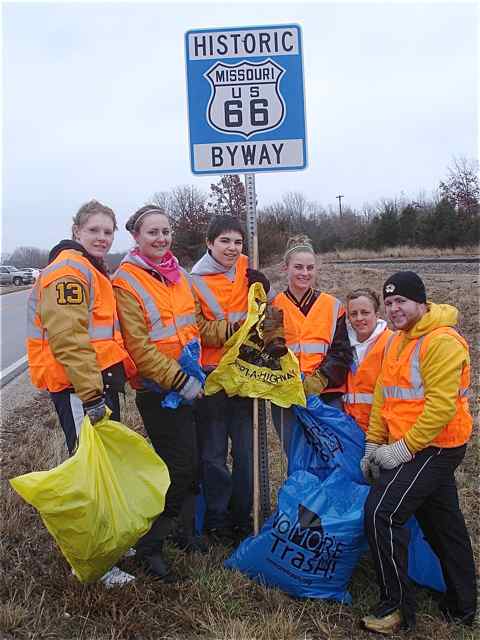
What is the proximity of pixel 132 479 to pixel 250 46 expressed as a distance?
8.95ft

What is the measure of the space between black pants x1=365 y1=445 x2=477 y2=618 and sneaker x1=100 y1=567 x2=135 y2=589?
1335mm

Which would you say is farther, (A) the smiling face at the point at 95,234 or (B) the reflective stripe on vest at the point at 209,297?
(B) the reflective stripe on vest at the point at 209,297

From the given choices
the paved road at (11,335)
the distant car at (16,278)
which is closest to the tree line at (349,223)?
the paved road at (11,335)

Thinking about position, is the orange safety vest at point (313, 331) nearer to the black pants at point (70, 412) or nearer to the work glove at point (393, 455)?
the work glove at point (393, 455)

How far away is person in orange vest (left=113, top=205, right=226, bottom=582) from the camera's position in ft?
11.3

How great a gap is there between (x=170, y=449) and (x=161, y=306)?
0.83m

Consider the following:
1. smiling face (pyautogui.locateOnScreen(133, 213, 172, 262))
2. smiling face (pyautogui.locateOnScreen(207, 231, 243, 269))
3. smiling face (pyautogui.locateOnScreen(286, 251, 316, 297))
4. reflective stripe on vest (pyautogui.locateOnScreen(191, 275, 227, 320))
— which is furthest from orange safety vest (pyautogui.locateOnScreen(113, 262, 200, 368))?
smiling face (pyautogui.locateOnScreen(286, 251, 316, 297))

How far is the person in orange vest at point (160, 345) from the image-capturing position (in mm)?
3438

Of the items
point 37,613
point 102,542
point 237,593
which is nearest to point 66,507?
point 102,542

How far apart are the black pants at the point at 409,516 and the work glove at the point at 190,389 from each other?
3.62ft

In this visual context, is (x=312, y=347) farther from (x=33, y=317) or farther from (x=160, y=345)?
(x=33, y=317)

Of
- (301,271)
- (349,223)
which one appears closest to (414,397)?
(301,271)

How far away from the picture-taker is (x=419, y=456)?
10.4 feet

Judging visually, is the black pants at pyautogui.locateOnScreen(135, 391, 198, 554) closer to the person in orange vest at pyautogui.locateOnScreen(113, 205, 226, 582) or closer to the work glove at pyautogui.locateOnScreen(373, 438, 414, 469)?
the person in orange vest at pyautogui.locateOnScreen(113, 205, 226, 582)
